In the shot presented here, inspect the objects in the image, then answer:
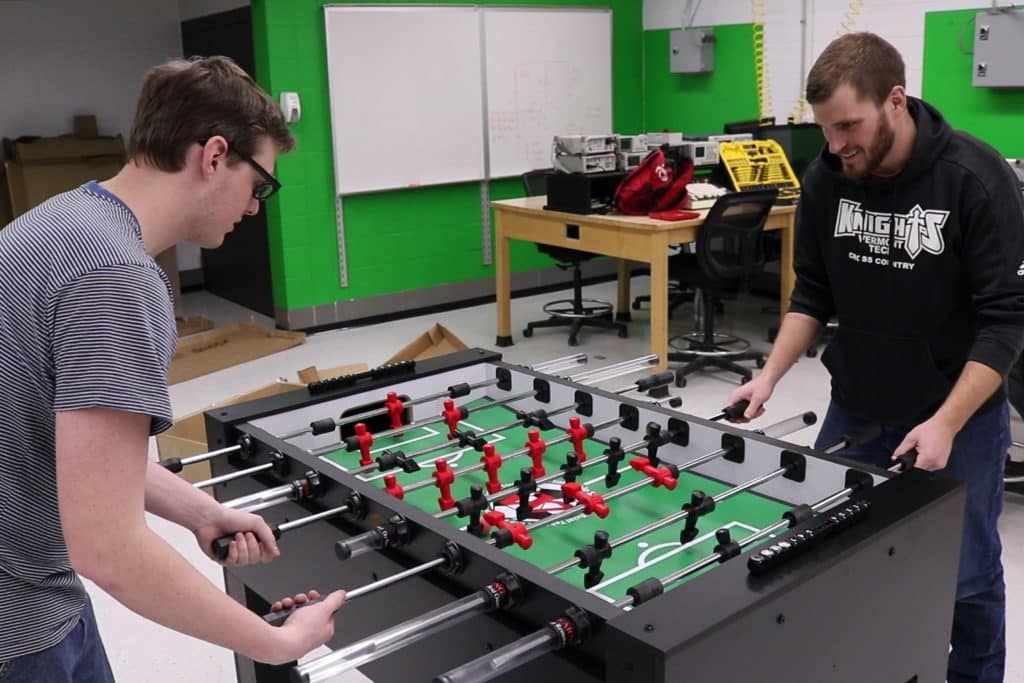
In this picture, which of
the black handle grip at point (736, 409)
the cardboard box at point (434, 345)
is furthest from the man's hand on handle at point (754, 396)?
the cardboard box at point (434, 345)

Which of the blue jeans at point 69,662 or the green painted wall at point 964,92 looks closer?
the blue jeans at point 69,662

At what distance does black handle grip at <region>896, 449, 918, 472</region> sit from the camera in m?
1.78

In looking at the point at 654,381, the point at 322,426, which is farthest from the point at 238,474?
the point at 654,381

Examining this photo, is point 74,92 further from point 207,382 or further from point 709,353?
point 709,353

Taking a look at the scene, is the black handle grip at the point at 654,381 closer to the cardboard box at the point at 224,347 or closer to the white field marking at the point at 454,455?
the white field marking at the point at 454,455

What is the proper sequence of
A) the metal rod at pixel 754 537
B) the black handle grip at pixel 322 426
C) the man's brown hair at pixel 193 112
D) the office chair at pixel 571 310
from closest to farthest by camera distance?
1. the man's brown hair at pixel 193 112
2. the metal rod at pixel 754 537
3. the black handle grip at pixel 322 426
4. the office chair at pixel 571 310

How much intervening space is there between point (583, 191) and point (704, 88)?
2.46m

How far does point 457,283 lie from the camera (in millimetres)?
6926

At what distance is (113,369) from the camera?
103 cm

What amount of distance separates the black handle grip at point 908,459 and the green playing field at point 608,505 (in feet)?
0.76

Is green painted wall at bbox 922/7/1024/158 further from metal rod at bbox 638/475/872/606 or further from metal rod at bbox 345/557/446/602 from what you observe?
Result: metal rod at bbox 345/557/446/602

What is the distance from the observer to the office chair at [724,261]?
193 inches

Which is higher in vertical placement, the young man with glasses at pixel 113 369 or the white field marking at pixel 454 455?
the young man with glasses at pixel 113 369

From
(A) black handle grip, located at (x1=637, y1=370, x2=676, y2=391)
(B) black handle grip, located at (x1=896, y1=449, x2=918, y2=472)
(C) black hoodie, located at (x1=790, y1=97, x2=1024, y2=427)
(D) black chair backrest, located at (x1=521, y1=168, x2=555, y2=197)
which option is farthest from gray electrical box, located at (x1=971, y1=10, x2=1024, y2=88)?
(B) black handle grip, located at (x1=896, y1=449, x2=918, y2=472)
